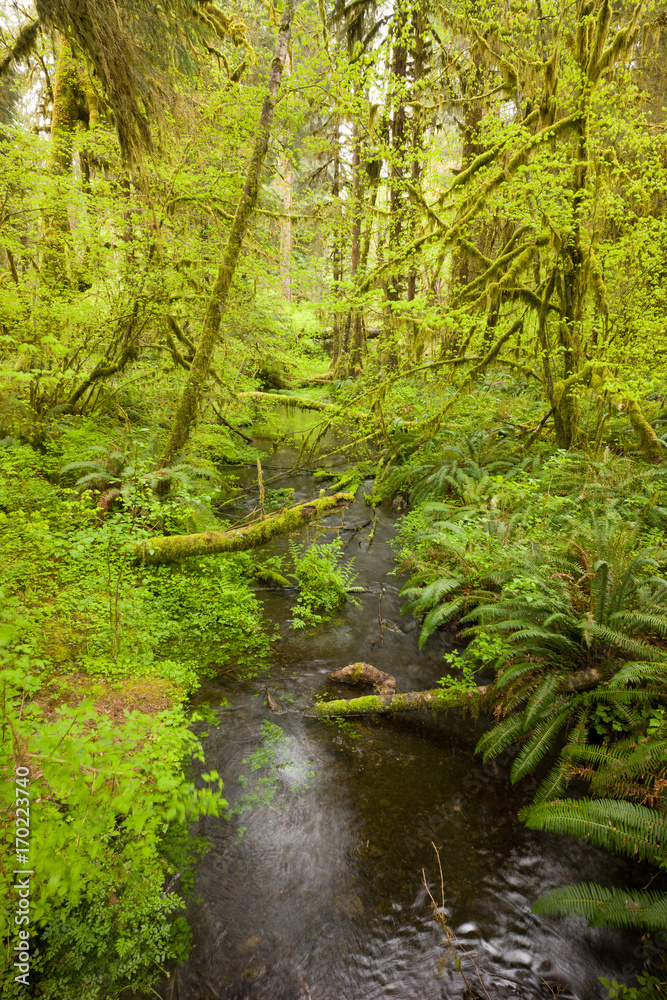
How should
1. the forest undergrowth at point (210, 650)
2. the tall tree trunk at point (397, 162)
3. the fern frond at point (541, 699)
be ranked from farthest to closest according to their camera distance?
the tall tree trunk at point (397, 162) → the fern frond at point (541, 699) → the forest undergrowth at point (210, 650)

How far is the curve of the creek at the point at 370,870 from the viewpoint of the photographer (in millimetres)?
2434

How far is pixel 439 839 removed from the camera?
10.4 feet

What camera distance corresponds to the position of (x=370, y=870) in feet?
9.75

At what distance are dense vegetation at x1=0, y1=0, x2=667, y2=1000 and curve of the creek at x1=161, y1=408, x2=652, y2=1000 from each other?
25cm

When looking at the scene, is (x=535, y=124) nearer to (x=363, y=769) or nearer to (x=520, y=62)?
(x=520, y=62)

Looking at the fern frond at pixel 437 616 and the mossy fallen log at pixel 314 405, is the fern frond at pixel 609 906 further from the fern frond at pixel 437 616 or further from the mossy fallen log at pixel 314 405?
the mossy fallen log at pixel 314 405

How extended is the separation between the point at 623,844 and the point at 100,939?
3098 millimetres

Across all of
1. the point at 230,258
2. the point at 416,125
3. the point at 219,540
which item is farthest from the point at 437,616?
the point at 416,125

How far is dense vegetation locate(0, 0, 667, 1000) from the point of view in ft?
8.14

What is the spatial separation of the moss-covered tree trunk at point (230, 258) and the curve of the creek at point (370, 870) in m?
4.12

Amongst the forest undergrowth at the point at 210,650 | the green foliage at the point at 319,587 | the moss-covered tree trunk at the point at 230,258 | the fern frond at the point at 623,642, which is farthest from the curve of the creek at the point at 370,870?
the moss-covered tree trunk at the point at 230,258

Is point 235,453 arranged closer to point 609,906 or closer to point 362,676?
point 362,676

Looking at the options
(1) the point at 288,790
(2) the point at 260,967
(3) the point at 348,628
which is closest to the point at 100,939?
(2) the point at 260,967

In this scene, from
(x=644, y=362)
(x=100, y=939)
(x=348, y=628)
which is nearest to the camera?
(x=100, y=939)
